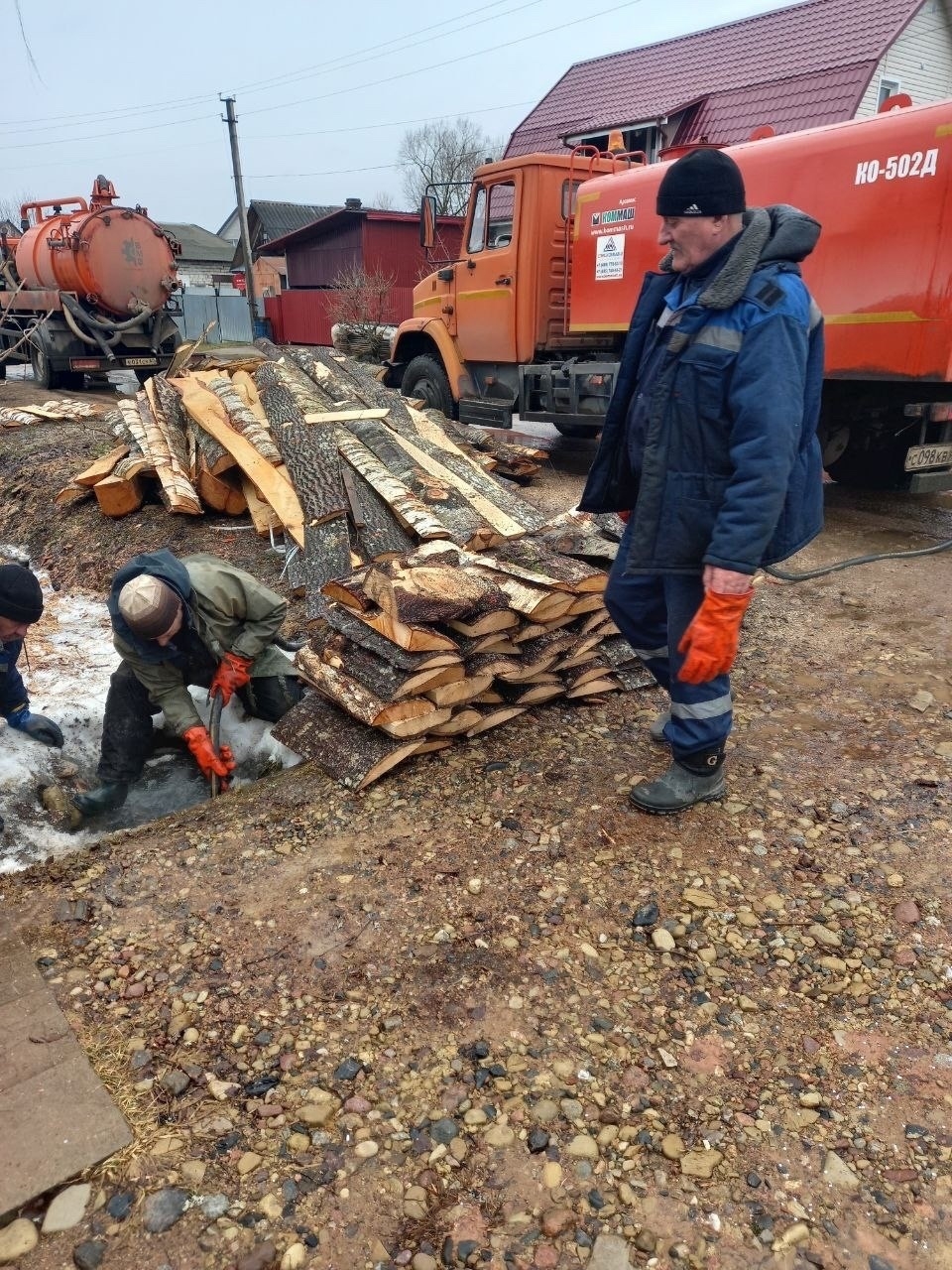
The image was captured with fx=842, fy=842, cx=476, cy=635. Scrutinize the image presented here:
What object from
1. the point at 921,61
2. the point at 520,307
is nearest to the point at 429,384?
the point at 520,307

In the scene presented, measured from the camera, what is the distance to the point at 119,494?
673 centimetres

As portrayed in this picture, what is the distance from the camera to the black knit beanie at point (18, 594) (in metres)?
3.49

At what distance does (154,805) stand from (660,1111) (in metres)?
2.92

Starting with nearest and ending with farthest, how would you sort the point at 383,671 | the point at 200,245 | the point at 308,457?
the point at 383,671 → the point at 308,457 → the point at 200,245

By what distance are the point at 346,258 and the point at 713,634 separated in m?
29.1

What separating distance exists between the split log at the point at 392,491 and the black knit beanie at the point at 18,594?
7.29 feet

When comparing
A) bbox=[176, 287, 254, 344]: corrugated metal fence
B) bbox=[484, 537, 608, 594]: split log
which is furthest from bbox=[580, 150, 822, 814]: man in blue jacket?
bbox=[176, 287, 254, 344]: corrugated metal fence

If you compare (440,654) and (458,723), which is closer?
(440,654)

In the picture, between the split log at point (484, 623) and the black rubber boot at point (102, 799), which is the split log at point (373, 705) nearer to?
→ the split log at point (484, 623)

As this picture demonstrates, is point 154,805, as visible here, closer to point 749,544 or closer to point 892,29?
point 749,544

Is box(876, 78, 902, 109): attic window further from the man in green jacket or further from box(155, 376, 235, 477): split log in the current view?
the man in green jacket

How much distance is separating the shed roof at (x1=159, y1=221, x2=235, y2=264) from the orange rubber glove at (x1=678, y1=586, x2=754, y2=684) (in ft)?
161

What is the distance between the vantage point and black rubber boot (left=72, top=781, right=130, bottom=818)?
3.87 meters

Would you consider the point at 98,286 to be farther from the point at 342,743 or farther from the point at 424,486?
the point at 342,743
